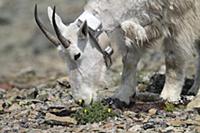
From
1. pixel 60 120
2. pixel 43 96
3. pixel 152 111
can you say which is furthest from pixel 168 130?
pixel 43 96

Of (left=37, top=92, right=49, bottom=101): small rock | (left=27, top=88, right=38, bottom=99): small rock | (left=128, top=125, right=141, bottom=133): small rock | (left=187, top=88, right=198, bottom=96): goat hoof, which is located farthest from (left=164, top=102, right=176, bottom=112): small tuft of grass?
(left=27, top=88, right=38, bottom=99): small rock

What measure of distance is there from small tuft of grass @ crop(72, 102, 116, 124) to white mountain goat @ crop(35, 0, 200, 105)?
0.45m

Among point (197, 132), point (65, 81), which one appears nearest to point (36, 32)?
point (65, 81)

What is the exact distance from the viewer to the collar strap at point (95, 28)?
11.2m

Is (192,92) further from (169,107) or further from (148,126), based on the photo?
(148,126)

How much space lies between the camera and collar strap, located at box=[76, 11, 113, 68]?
36.7 ft

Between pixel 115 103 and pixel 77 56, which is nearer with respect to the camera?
pixel 77 56

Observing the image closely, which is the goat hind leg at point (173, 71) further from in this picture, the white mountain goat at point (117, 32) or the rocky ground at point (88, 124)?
the rocky ground at point (88, 124)

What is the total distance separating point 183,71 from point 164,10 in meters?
1.22

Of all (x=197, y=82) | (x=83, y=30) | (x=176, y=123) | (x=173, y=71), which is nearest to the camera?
(x=176, y=123)

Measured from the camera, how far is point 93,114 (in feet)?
35.1

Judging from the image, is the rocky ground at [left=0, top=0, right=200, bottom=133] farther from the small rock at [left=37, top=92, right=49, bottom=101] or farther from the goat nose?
the goat nose

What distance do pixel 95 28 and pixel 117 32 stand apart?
46 cm

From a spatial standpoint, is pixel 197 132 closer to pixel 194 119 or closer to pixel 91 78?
pixel 194 119
